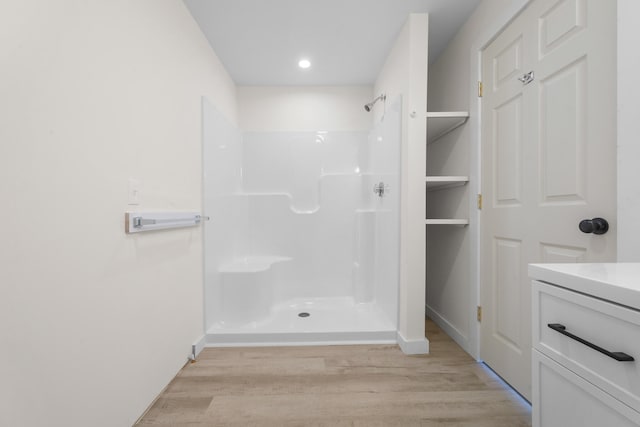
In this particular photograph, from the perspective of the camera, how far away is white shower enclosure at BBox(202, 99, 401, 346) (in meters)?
1.96

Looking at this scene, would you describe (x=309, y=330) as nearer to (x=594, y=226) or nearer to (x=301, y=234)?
(x=301, y=234)

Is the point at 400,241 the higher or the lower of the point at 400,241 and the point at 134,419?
the higher

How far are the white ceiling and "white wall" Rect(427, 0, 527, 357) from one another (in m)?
0.16

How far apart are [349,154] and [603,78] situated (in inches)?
77.6

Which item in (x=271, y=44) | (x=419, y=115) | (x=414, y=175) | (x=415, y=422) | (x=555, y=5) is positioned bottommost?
(x=415, y=422)

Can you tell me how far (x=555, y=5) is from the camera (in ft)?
3.84

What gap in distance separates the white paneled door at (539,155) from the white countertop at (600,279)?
1.42 feet

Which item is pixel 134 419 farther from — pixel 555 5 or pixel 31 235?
pixel 555 5

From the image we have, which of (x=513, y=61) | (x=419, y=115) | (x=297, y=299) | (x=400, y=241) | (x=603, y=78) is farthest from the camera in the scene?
(x=297, y=299)

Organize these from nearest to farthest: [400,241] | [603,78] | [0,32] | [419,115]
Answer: [0,32], [603,78], [419,115], [400,241]

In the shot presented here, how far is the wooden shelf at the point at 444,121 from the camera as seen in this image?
5.74 ft

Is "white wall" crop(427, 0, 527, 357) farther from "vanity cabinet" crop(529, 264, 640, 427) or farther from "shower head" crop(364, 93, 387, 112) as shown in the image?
"vanity cabinet" crop(529, 264, 640, 427)

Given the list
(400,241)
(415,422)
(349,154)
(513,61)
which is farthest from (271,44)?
(415,422)

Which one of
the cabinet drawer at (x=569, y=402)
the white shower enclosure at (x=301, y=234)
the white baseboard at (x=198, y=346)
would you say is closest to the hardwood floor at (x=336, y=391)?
the white baseboard at (x=198, y=346)
